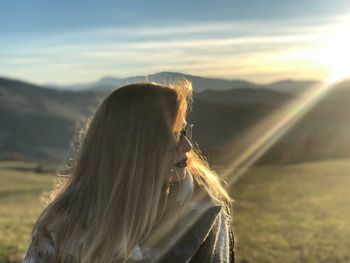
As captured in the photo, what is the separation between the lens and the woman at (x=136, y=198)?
70.4 inches

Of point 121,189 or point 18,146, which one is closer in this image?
point 121,189

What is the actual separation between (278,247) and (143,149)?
9945 millimetres

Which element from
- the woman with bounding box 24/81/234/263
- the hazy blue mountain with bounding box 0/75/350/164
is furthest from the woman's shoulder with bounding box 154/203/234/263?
the hazy blue mountain with bounding box 0/75/350/164

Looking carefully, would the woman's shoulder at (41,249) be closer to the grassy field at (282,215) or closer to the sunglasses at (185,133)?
the sunglasses at (185,133)

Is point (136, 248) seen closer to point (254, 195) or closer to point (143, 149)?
point (143, 149)

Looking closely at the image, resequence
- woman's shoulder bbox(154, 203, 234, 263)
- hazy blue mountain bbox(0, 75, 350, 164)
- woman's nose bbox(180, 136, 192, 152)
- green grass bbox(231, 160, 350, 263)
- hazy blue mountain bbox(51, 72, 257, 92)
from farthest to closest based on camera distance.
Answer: green grass bbox(231, 160, 350, 263), hazy blue mountain bbox(0, 75, 350, 164), hazy blue mountain bbox(51, 72, 257, 92), woman's nose bbox(180, 136, 192, 152), woman's shoulder bbox(154, 203, 234, 263)

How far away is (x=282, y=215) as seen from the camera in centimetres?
1700

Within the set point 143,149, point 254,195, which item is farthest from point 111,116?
point 254,195

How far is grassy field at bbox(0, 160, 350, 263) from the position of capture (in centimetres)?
1040

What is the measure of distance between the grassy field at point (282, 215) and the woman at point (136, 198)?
0.95m

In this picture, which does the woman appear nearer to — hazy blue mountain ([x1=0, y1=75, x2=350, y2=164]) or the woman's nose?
the woman's nose

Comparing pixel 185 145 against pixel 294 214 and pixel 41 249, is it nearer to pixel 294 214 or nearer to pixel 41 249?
pixel 41 249

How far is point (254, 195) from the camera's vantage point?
21797 millimetres

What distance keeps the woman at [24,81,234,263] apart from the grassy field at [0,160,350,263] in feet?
3.12
